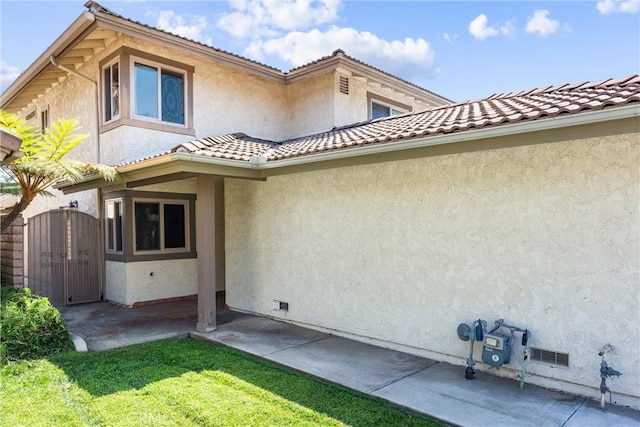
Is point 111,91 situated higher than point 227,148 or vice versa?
point 111,91

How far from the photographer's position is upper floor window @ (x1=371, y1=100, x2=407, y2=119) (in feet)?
52.0

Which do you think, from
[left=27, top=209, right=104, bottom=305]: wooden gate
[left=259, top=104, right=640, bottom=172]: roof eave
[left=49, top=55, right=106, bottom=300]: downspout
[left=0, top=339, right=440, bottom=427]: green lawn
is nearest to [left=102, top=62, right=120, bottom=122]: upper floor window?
[left=49, top=55, right=106, bottom=300]: downspout

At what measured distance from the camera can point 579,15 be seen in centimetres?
1130

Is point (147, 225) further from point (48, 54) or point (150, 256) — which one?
point (48, 54)

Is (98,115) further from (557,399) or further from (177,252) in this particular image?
(557,399)

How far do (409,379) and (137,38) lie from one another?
10.7 m

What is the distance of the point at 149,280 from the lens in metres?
12.5

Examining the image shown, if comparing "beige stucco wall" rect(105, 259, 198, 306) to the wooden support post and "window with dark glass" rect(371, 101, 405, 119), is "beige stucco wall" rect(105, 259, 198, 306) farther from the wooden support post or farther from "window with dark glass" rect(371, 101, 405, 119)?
"window with dark glass" rect(371, 101, 405, 119)

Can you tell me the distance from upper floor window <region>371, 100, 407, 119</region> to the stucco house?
78mm

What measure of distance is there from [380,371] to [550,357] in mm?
2549

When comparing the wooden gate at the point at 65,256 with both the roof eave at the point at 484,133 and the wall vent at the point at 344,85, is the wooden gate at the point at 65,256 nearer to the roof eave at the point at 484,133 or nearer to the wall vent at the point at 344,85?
the roof eave at the point at 484,133

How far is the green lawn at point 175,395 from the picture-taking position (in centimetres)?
518

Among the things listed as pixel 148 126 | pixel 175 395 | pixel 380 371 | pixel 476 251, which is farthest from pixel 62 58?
pixel 476 251

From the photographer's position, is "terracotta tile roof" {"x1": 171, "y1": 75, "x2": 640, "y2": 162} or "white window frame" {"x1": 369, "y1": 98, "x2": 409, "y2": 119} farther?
"white window frame" {"x1": 369, "y1": 98, "x2": 409, "y2": 119}
